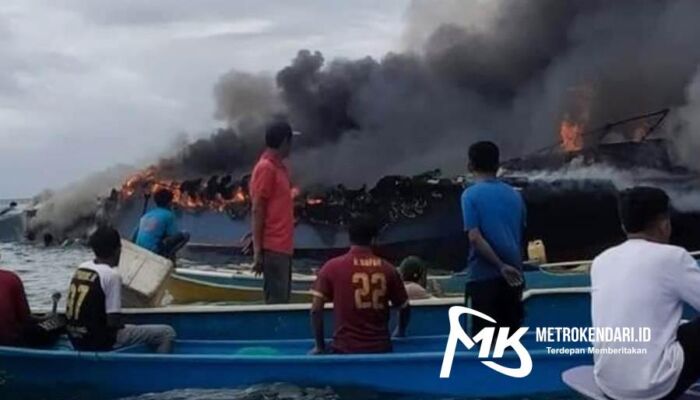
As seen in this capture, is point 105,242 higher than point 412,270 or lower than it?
higher

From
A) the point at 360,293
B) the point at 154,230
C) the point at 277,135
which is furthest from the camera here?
the point at 154,230

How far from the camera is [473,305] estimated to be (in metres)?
7.98

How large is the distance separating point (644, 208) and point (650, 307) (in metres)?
0.46

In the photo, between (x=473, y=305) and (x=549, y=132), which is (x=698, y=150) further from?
(x=473, y=305)

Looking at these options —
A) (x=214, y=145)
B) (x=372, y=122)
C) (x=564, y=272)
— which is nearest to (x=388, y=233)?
(x=372, y=122)

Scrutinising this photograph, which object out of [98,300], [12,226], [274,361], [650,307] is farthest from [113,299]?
[12,226]

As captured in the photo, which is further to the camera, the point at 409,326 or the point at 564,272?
the point at 564,272

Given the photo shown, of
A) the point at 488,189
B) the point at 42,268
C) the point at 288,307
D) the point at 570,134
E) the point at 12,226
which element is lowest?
A: the point at 42,268

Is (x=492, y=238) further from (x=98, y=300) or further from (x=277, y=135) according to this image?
(x=98, y=300)

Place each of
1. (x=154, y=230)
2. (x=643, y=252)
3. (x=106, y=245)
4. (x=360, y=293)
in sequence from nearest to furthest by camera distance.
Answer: (x=643, y=252), (x=360, y=293), (x=106, y=245), (x=154, y=230)

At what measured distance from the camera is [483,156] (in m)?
7.73

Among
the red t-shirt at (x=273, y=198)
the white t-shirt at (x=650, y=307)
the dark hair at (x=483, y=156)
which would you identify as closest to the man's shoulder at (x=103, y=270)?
the red t-shirt at (x=273, y=198)

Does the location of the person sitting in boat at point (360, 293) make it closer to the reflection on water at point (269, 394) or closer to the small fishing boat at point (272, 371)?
the small fishing boat at point (272, 371)

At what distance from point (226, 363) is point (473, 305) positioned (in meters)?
1.99
